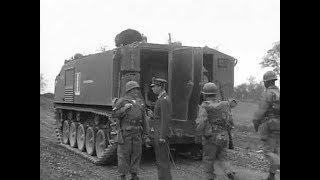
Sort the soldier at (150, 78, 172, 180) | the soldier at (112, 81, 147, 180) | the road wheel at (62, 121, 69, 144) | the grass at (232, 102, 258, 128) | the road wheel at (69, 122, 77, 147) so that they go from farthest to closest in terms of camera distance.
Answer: the grass at (232, 102, 258, 128), the road wheel at (62, 121, 69, 144), the road wheel at (69, 122, 77, 147), the soldier at (112, 81, 147, 180), the soldier at (150, 78, 172, 180)

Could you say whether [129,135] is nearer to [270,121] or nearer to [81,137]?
[270,121]

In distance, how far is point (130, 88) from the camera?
26.2 ft

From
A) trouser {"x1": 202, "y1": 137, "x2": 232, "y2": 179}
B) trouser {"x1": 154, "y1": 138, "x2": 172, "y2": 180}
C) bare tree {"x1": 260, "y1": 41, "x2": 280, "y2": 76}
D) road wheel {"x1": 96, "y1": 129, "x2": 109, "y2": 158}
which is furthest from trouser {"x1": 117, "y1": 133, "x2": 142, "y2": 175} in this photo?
bare tree {"x1": 260, "y1": 41, "x2": 280, "y2": 76}

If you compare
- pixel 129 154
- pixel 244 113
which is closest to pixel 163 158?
pixel 129 154

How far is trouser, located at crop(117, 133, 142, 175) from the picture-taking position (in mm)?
7785

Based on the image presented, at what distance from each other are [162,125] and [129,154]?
811 millimetres

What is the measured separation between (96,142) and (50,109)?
64.8 ft

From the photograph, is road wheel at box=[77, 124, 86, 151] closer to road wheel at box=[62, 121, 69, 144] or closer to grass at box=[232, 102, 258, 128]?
road wheel at box=[62, 121, 69, 144]

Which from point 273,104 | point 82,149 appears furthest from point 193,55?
point 82,149

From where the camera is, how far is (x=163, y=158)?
7875mm

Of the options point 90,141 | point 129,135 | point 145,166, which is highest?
point 129,135

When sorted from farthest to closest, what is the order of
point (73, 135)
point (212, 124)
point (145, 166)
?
1. point (73, 135)
2. point (145, 166)
3. point (212, 124)

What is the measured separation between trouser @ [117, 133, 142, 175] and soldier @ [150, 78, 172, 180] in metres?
0.36
